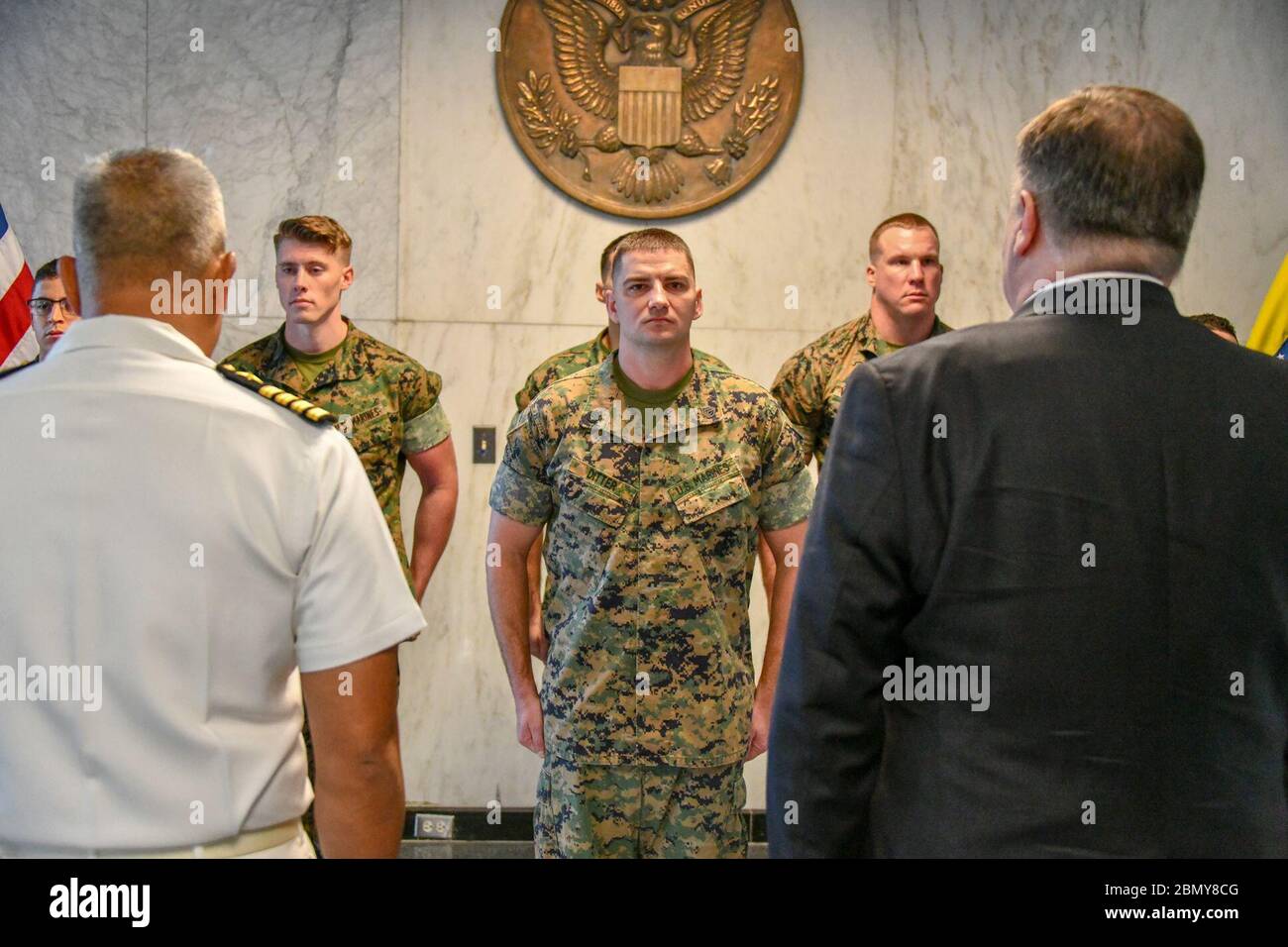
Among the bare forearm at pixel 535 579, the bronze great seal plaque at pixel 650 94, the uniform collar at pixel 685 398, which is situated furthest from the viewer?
the bronze great seal plaque at pixel 650 94

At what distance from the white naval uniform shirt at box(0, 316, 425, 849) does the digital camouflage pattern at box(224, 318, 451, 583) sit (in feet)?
7.11

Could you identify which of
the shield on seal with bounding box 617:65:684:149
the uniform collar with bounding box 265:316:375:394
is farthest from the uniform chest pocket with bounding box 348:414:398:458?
the shield on seal with bounding box 617:65:684:149

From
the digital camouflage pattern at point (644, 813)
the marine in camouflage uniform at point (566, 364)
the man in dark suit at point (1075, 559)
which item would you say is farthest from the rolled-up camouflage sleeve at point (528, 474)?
the man in dark suit at point (1075, 559)

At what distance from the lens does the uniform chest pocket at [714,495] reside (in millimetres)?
2836

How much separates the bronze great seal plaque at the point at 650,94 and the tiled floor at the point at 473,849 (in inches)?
90.5

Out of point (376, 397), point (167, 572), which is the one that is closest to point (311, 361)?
point (376, 397)

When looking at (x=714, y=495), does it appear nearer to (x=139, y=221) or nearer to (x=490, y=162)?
(x=139, y=221)

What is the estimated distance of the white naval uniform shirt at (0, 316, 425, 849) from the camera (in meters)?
1.46

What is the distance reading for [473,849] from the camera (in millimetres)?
4520

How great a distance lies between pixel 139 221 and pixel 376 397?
227cm

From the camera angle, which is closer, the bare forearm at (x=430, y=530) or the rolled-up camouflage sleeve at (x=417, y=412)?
the rolled-up camouflage sleeve at (x=417, y=412)

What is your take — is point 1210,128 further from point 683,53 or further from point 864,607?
point 864,607

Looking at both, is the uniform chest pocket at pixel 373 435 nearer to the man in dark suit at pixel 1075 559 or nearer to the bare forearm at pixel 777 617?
the bare forearm at pixel 777 617

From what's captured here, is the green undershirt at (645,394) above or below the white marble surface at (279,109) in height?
below
